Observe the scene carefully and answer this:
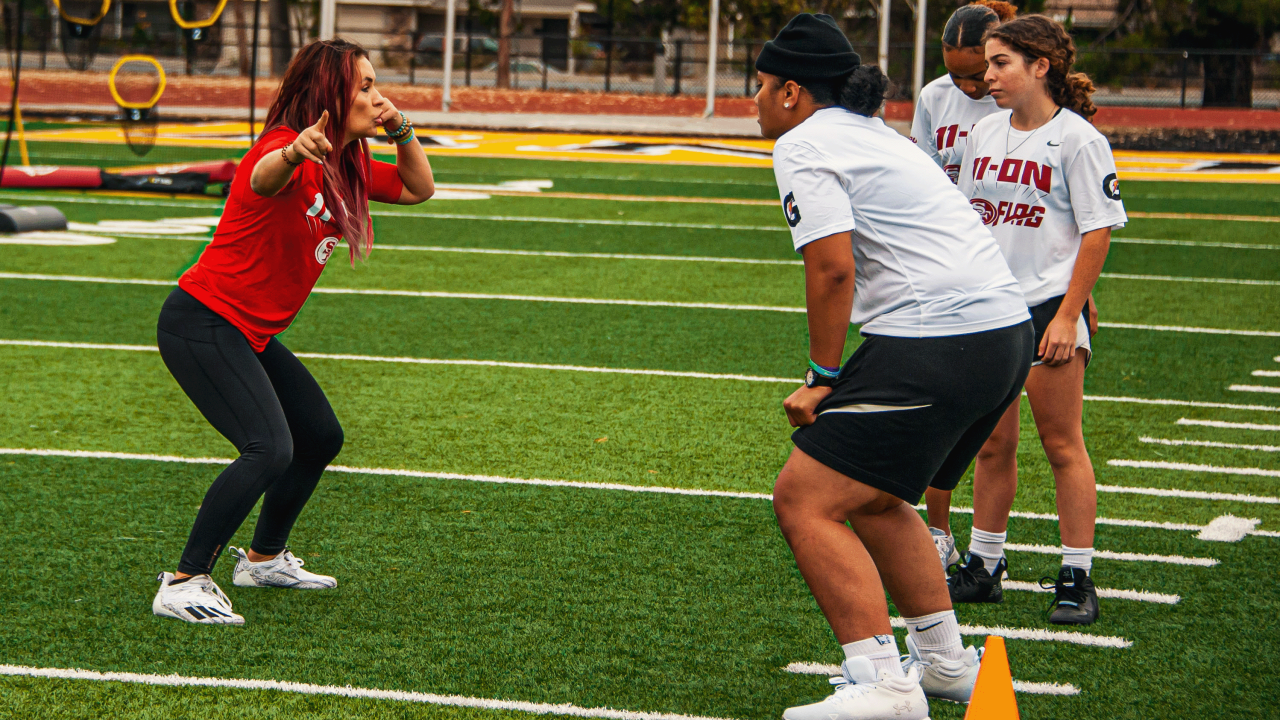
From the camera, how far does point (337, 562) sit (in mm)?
4879

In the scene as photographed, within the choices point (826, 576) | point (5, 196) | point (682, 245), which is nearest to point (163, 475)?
point (826, 576)

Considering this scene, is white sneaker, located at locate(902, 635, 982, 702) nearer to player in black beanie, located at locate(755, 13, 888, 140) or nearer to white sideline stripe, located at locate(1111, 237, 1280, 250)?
player in black beanie, located at locate(755, 13, 888, 140)

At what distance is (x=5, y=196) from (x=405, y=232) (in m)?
5.17

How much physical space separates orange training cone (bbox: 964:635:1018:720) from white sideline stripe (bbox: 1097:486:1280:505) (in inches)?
117

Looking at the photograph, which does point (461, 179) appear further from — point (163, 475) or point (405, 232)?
point (163, 475)

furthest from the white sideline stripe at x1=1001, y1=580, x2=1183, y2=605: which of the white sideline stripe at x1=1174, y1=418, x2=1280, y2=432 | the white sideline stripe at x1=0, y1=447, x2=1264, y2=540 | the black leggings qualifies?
the white sideline stripe at x1=1174, y1=418, x2=1280, y2=432

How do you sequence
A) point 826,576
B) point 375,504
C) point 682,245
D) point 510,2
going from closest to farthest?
point 826,576, point 375,504, point 682,245, point 510,2

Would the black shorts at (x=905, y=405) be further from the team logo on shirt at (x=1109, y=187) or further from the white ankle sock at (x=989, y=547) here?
the white ankle sock at (x=989, y=547)

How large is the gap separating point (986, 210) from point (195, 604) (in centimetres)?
279

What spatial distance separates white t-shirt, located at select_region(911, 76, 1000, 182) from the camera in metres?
4.81

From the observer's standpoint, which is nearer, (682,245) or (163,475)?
(163,475)

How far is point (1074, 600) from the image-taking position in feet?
14.5

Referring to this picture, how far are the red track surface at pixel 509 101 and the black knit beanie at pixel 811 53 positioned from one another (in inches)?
1006

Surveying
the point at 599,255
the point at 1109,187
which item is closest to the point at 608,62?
the point at 599,255
